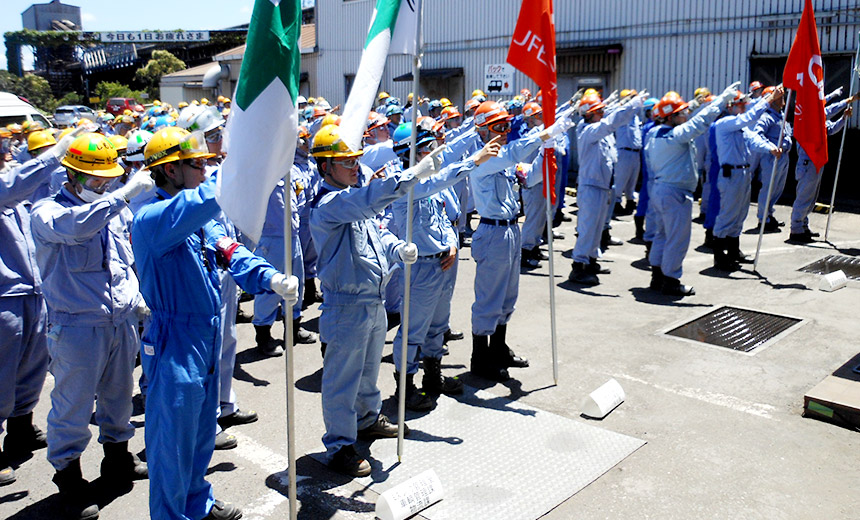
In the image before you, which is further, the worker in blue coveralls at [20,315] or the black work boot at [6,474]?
the worker in blue coveralls at [20,315]

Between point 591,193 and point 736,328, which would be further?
point 591,193

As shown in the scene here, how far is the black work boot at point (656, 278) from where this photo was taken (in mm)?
9883

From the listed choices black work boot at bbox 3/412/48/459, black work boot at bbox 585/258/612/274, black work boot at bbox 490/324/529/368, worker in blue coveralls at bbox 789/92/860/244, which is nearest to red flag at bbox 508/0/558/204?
black work boot at bbox 490/324/529/368

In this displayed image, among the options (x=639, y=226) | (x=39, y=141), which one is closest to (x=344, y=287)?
(x=39, y=141)

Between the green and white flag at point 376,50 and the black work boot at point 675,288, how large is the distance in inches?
226

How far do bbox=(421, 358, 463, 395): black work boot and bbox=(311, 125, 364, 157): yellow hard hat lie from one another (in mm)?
2254

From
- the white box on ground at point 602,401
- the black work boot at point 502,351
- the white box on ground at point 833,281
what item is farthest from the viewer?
the white box on ground at point 833,281

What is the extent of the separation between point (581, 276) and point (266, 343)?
458 cm

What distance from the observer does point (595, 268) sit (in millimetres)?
10773

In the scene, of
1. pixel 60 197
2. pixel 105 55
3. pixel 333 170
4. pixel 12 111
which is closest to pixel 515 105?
pixel 333 170

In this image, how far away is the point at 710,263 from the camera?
1135 cm

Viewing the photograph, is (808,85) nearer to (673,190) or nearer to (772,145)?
(772,145)

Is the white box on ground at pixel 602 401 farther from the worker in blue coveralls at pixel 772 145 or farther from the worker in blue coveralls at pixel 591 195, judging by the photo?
the worker in blue coveralls at pixel 772 145

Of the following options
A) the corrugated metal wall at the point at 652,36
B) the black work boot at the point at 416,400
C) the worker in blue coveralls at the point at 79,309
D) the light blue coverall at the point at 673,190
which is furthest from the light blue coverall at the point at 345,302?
the corrugated metal wall at the point at 652,36
